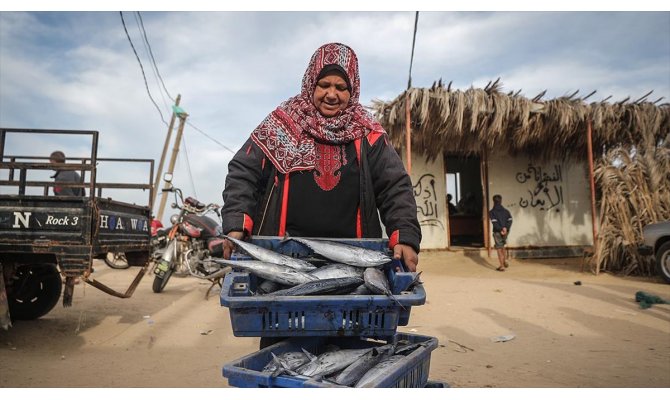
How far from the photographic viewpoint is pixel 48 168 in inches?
179

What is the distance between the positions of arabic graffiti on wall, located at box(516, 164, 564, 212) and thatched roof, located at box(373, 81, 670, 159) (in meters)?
0.86

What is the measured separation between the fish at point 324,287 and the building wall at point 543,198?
427 inches

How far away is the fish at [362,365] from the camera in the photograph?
1.61 meters

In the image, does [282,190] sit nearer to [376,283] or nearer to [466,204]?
[376,283]

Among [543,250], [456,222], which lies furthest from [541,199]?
[456,222]

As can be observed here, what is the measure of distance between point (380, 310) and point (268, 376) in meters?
0.45

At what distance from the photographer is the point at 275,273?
6.08ft

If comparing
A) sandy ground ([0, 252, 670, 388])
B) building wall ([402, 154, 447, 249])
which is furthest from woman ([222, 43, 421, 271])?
building wall ([402, 154, 447, 249])

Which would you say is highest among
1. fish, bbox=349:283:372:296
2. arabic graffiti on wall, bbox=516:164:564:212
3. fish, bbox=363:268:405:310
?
arabic graffiti on wall, bbox=516:164:564:212

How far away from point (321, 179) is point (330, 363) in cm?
95

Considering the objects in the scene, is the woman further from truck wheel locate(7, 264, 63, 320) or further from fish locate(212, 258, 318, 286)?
truck wheel locate(7, 264, 63, 320)

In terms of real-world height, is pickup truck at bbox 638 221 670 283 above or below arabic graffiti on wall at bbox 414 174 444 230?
below

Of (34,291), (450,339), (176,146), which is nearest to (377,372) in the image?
(450,339)

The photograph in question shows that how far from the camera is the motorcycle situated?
789 cm
